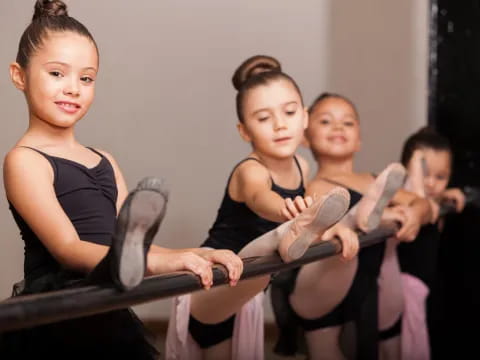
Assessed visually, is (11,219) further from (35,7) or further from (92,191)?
(35,7)

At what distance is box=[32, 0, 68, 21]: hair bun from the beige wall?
0.03 m

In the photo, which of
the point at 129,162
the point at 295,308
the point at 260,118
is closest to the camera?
the point at 129,162

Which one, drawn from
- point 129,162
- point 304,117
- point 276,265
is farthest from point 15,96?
point 304,117

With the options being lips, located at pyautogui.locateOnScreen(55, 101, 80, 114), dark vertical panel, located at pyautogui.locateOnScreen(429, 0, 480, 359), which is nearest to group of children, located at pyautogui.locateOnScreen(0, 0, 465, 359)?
lips, located at pyautogui.locateOnScreen(55, 101, 80, 114)

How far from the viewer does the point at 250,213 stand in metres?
1.62

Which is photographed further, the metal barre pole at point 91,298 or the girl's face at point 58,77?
the girl's face at point 58,77

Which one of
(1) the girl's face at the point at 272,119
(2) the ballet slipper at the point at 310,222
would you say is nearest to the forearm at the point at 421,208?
(1) the girl's face at the point at 272,119

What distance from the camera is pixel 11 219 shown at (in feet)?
3.89

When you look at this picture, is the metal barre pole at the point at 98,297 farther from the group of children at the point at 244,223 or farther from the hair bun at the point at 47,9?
the hair bun at the point at 47,9

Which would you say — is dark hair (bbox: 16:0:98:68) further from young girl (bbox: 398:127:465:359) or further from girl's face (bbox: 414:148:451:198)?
girl's face (bbox: 414:148:451:198)

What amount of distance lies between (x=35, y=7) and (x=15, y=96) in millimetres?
125

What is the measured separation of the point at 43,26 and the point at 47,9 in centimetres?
3

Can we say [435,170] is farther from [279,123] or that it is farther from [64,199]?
[64,199]

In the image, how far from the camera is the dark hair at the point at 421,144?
2.26 m
